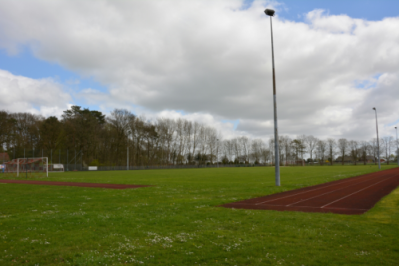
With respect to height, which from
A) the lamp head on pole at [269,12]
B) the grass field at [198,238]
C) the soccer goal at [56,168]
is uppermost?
the lamp head on pole at [269,12]

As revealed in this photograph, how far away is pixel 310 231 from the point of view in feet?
29.1

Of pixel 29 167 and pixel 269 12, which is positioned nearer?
pixel 269 12

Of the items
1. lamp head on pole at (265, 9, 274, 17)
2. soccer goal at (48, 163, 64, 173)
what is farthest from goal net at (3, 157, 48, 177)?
lamp head on pole at (265, 9, 274, 17)

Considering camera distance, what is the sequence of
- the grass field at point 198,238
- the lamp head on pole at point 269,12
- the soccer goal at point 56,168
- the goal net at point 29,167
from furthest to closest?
1. the soccer goal at point 56,168
2. the goal net at point 29,167
3. the lamp head on pole at point 269,12
4. the grass field at point 198,238

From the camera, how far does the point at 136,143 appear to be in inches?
4122

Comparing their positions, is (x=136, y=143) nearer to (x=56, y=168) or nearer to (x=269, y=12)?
(x=56, y=168)

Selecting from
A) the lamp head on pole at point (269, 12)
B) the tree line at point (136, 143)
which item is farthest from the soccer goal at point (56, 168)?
the lamp head on pole at point (269, 12)

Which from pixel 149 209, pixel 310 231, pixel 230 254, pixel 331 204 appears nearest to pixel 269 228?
pixel 310 231

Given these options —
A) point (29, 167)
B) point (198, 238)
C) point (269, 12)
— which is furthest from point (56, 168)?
point (198, 238)

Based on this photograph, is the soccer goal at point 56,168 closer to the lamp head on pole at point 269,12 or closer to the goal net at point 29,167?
the goal net at point 29,167

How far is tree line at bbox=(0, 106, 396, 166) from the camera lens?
83.2m

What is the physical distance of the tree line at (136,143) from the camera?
83250 millimetres

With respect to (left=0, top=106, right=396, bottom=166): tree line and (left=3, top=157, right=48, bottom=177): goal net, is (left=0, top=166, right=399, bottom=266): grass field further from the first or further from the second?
(left=0, top=106, right=396, bottom=166): tree line

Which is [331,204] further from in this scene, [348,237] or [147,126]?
[147,126]
